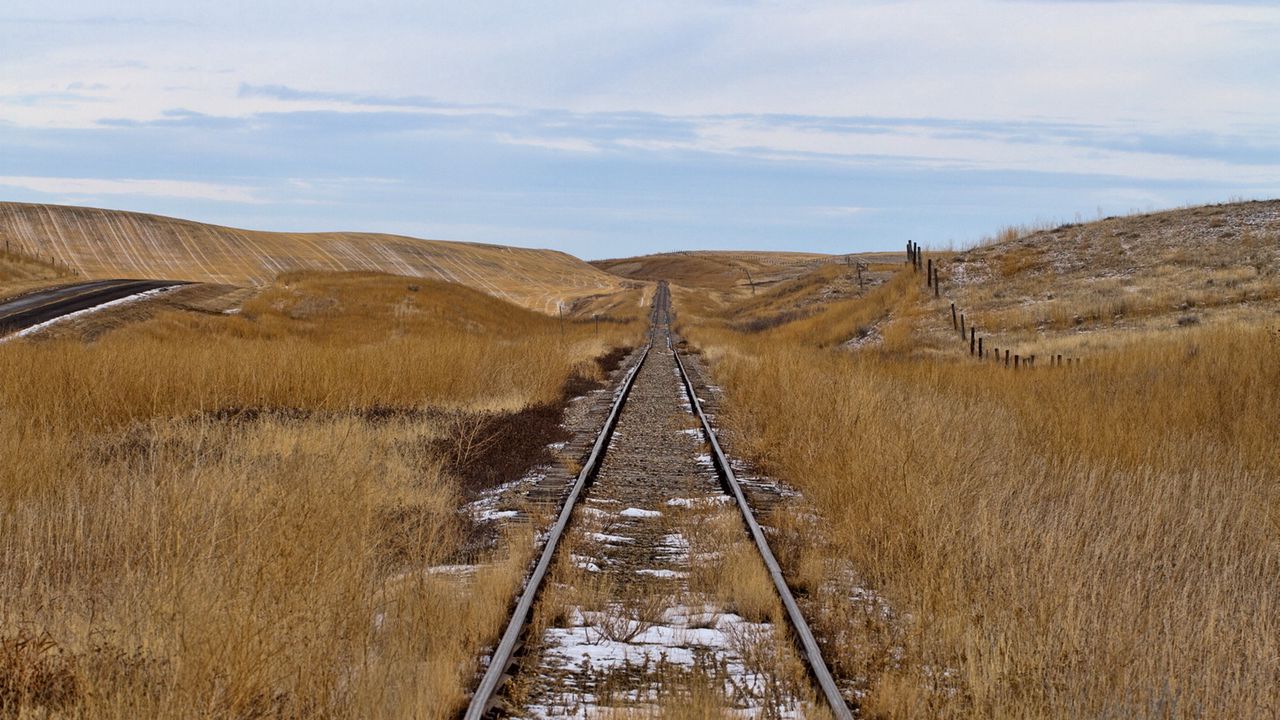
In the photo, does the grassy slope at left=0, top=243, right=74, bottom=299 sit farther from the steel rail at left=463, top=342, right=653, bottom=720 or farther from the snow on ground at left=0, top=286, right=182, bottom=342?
the steel rail at left=463, top=342, right=653, bottom=720

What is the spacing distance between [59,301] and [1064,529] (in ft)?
121

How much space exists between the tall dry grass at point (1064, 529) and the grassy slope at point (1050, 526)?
1.0 inches

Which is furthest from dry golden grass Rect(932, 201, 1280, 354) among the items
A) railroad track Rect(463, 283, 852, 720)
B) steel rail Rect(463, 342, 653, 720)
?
steel rail Rect(463, 342, 653, 720)

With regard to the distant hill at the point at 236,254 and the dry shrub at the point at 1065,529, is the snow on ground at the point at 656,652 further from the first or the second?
the distant hill at the point at 236,254

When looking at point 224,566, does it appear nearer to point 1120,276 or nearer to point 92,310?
point 92,310

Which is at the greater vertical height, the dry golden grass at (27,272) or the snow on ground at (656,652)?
the dry golden grass at (27,272)

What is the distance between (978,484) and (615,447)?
6091 millimetres

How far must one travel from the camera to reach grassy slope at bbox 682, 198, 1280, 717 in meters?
4.66

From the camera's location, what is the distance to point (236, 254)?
8962 centimetres

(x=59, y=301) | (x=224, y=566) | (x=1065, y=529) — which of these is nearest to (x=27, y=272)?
(x=59, y=301)

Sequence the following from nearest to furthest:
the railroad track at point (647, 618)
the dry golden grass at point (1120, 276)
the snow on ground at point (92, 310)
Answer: the railroad track at point (647, 618), the snow on ground at point (92, 310), the dry golden grass at point (1120, 276)

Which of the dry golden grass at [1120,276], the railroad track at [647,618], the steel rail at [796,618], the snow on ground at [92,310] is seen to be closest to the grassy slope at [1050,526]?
Result: the steel rail at [796,618]

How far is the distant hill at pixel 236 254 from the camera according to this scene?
258 feet

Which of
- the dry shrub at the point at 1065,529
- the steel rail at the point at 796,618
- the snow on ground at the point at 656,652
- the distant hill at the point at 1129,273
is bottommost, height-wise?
the snow on ground at the point at 656,652
